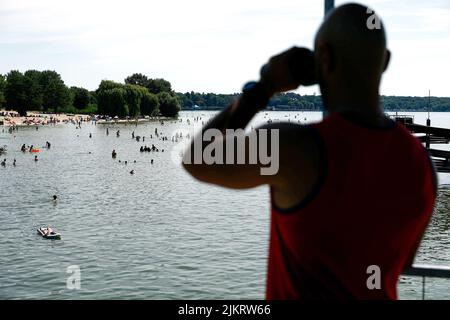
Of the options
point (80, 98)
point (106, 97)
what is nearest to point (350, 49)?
point (106, 97)

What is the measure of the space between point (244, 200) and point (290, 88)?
150ft

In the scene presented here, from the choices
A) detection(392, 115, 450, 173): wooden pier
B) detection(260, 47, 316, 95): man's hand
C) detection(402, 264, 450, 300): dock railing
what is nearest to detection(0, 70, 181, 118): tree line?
detection(392, 115, 450, 173): wooden pier

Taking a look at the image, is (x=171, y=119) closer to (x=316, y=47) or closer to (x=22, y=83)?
(x=22, y=83)

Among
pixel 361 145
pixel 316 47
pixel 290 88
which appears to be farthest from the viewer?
pixel 290 88

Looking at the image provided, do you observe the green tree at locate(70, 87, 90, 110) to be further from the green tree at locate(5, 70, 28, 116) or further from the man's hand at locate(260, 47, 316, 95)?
the man's hand at locate(260, 47, 316, 95)

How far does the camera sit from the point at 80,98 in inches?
7343

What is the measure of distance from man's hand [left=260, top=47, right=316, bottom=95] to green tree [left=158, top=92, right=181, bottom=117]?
577 feet

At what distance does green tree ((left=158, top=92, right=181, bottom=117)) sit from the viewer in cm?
17675

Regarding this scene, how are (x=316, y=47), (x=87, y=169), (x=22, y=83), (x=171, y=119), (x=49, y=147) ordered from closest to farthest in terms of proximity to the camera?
(x=316, y=47), (x=87, y=169), (x=49, y=147), (x=22, y=83), (x=171, y=119)

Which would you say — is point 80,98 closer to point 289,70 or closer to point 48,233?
point 48,233

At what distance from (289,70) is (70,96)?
17326cm

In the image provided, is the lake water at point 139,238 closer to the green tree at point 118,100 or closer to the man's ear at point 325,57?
the man's ear at point 325,57

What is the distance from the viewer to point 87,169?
65.1 meters
